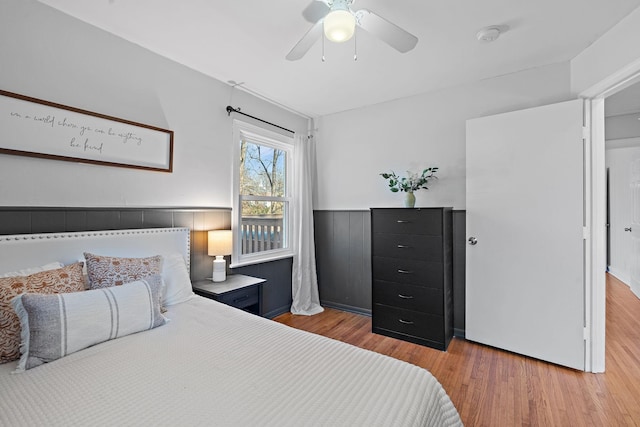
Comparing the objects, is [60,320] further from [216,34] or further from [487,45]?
[487,45]

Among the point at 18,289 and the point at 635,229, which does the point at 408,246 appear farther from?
the point at 635,229

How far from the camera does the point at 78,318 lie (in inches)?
50.3

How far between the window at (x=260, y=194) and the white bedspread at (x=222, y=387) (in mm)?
1573

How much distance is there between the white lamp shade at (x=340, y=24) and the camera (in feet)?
4.44

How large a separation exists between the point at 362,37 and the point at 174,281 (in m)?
2.14

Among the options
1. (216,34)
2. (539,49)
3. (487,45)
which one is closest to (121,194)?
(216,34)

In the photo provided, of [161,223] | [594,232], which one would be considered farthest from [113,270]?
[594,232]

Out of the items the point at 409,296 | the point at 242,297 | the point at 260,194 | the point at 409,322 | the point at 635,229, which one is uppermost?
the point at 260,194

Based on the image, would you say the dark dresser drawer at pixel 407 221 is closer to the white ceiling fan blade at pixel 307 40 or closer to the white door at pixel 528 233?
the white door at pixel 528 233

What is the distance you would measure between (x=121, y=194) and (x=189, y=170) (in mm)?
558

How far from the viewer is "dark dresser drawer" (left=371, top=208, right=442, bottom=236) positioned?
2.54 metres

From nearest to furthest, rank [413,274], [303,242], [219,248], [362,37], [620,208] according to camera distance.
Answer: [362,37] < [219,248] < [413,274] < [303,242] < [620,208]

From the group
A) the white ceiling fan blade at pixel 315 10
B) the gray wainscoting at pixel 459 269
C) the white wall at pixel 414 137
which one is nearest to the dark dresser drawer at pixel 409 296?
the gray wainscoting at pixel 459 269

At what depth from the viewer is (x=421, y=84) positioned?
2822mm
